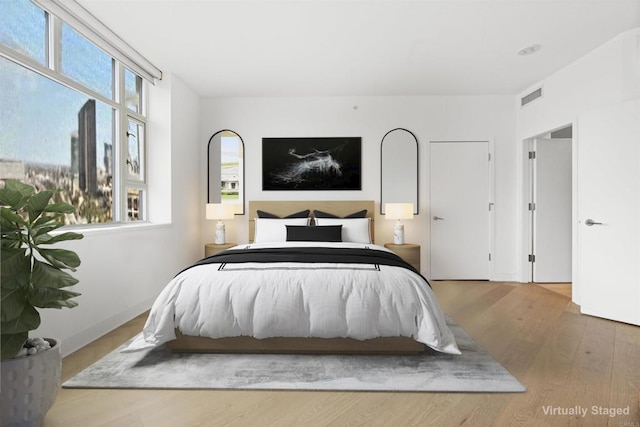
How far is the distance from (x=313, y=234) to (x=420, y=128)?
2.29 m

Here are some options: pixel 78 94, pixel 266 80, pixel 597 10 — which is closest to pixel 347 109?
pixel 266 80

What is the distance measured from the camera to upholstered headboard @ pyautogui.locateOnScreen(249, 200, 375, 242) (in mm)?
5043

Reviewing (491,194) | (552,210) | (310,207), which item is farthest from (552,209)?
(310,207)

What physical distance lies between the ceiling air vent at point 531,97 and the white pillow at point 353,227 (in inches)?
105

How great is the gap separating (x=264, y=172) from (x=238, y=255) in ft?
8.05

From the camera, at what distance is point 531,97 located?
4.79m

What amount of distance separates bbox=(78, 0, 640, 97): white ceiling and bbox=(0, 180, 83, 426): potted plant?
2.00 meters

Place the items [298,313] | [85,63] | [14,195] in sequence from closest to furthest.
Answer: [14,195] → [298,313] → [85,63]

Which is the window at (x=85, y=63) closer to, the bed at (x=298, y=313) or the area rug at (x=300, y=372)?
the bed at (x=298, y=313)

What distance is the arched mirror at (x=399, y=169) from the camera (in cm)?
514

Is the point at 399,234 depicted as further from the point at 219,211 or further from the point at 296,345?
the point at 296,345

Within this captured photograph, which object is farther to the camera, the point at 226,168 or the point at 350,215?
the point at 226,168

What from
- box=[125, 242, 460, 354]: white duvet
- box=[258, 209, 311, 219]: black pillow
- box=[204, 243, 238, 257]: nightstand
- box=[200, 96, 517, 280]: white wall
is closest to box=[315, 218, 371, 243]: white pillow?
box=[258, 209, 311, 219]: black pillow

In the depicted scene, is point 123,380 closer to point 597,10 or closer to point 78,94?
point 78,94
